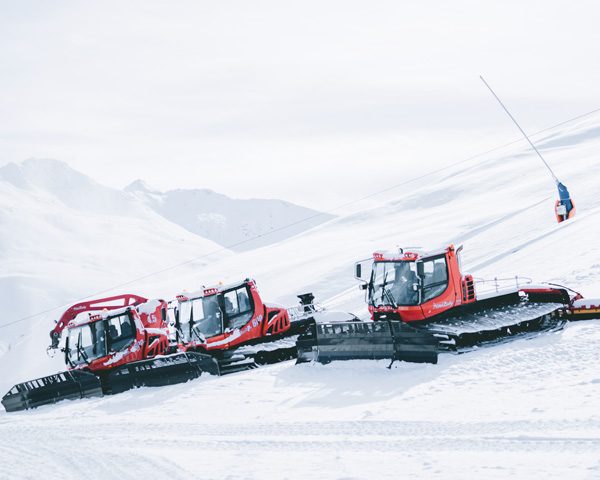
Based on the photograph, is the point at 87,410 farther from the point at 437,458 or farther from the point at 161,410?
the point at 437,458

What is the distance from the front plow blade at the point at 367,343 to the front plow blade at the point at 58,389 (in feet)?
15.4

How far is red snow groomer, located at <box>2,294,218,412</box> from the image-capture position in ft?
53.1

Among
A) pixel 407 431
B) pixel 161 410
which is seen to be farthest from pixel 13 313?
pixel 407 431

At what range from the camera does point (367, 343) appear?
47.6 ft

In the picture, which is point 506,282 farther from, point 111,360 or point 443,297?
point 111,360

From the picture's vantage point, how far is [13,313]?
2532 inches

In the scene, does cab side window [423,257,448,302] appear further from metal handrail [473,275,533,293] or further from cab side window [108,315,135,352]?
cab side window [108,315,135,352]

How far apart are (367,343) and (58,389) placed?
7135 millimetres

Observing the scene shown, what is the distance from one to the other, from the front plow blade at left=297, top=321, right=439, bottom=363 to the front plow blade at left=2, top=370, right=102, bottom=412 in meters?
4.70

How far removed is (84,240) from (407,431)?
10915 cm

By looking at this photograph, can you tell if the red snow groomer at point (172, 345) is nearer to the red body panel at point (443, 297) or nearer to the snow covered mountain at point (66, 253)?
the red body panel at point (443, 297)

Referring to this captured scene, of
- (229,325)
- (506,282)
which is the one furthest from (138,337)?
(506,282)

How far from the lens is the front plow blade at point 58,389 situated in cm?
1677

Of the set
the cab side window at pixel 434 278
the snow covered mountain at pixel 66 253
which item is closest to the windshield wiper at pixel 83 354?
the cab side window at pixel 434 278
